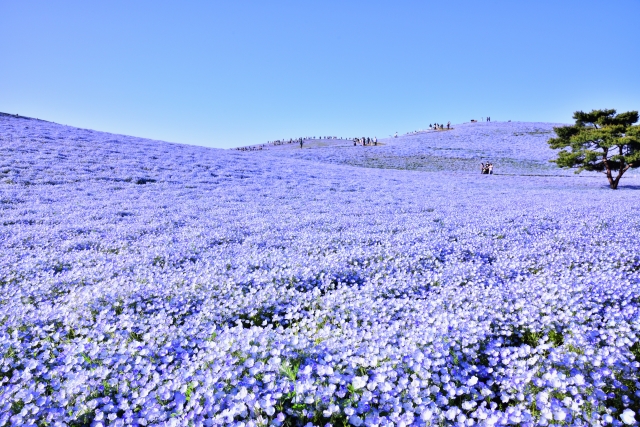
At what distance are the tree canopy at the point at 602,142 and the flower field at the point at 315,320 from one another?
59.6 ft

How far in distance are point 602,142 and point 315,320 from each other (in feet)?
94.6

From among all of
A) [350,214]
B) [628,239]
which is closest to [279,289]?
[350,214]

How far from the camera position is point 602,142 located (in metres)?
25.0

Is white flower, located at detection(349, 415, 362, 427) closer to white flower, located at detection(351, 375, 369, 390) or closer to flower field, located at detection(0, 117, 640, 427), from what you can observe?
flower field, located at detection(0, 117, 640, 427)

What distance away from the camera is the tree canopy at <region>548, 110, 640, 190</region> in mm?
24167

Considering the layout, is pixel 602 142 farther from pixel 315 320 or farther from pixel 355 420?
pixel 355 420

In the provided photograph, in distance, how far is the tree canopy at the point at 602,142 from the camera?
2417cm

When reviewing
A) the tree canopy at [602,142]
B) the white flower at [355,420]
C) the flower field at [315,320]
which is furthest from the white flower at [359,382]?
the tree canopy at [602,142]

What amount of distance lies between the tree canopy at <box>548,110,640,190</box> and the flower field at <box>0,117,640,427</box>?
18.2 m

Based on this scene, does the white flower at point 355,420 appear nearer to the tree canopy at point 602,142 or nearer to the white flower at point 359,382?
the white flower at point 359,382

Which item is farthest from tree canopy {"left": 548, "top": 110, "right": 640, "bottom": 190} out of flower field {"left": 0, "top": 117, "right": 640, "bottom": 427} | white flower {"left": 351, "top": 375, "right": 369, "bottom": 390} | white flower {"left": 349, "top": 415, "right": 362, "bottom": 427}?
white flower {"left": 349, "top": 415, "right": 362, "bottom": 427}

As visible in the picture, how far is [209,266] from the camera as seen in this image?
6289mm

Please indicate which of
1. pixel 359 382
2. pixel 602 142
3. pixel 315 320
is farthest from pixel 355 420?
pixel 602 142

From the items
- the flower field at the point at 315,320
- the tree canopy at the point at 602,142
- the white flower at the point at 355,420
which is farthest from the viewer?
the tree canopy at the point at 602,142
